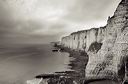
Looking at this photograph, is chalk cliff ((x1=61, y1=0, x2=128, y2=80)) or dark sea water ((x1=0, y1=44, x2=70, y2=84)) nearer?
chalk cliff ((x1=61, y1=0, x2=128, y2=80))

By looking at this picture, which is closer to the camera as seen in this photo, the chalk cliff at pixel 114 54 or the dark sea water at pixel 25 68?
the chalk cliff at pixel 114 54

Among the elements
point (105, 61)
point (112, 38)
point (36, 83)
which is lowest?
point (36, 83)

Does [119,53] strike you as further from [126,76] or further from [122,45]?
[126,76]

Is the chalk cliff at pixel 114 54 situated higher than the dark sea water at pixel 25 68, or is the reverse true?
the chalk cliff at pixel 114 54

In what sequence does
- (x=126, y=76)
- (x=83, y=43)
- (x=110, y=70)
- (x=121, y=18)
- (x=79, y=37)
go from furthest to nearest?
(x=79, y=37) → (x=83, y=43) → (x=121, y=18) → (x=110, y=70) → (x=126, y=76)

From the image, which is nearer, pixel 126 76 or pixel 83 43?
pixel 126 76

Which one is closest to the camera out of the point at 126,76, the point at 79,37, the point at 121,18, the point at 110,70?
the point at 126,76

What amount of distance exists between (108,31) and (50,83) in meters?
14.1

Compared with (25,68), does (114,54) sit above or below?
above

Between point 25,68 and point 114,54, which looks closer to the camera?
point 114,54

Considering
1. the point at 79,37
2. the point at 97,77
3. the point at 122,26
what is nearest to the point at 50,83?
the point at 97,77

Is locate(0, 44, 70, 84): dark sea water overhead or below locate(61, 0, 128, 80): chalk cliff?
below

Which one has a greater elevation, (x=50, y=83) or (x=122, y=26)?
(x=122, y=26)

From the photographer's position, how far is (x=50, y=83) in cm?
4716
